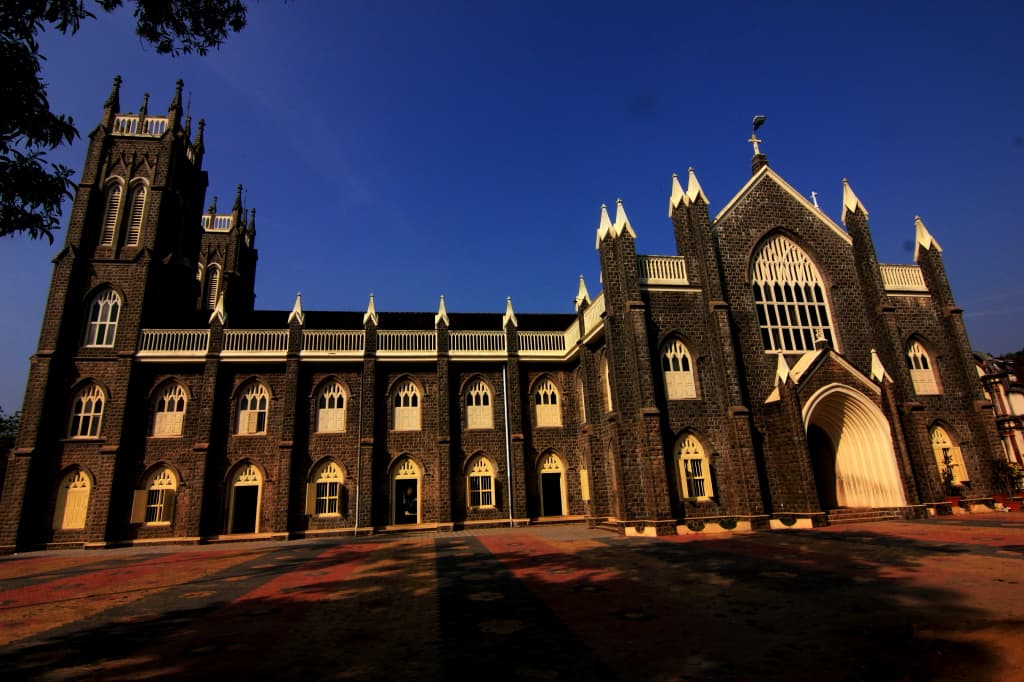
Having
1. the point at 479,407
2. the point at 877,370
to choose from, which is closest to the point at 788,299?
the point at 877,370

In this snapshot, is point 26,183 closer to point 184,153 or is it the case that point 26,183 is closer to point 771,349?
point 771,349

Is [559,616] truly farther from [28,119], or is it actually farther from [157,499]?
[157,499]

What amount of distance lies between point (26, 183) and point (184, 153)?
88.4ft

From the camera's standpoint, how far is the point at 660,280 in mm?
20703

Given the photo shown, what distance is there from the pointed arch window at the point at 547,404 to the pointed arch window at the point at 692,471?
7.84 m

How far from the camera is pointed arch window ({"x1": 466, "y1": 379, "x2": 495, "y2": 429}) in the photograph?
2539 cm

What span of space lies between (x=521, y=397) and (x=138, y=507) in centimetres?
1751

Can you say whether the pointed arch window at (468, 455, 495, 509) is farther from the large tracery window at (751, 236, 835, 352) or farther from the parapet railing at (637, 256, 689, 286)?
the large tracery window at (751, 236, 835, 352)

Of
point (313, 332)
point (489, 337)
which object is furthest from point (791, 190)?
point (313, 332)

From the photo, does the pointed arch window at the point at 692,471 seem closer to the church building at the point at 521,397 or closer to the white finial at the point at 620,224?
the church building at the point at 521,397

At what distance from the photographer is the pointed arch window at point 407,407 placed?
2481 cm

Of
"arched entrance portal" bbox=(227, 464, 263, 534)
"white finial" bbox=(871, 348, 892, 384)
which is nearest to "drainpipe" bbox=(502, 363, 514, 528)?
"arched entrance portal" bbox=(227, 464, 263, 534)

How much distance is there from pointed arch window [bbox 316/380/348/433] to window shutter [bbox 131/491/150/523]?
7.55 metres

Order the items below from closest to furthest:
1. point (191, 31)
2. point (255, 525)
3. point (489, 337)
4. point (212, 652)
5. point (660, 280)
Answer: point (212, 652) < point (191, 31) < point (660, 280) < point (255, 525) < point (489, 337)
